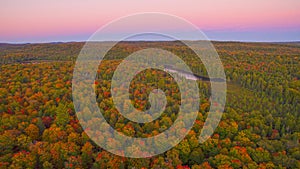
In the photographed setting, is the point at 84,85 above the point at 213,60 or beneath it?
beneath

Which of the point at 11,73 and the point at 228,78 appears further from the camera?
the point at 228,78

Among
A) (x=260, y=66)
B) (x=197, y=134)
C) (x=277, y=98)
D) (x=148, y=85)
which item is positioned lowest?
(x=197, y=134)

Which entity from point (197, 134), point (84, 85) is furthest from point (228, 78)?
point (84, 85)

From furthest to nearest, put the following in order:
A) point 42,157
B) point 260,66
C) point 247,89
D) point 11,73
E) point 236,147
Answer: point 260,66 < point 247,89 < point 11,73 < point 236,147 < point 42,157

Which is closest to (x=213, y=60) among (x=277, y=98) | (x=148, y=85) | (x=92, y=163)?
(x=277, y=98)

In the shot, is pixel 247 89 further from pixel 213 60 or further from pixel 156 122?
pixel 156 122

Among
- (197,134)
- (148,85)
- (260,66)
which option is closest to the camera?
(197,134)

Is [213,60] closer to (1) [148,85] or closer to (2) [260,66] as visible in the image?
(2) [260,66]
